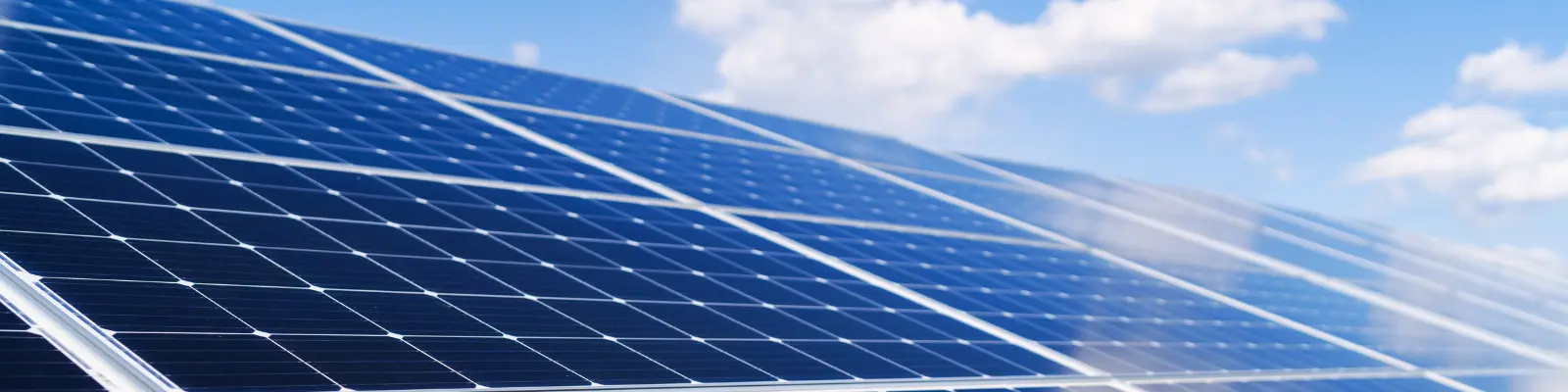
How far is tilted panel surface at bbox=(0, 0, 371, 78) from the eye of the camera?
1878 cm

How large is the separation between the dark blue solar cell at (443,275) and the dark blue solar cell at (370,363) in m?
1.64

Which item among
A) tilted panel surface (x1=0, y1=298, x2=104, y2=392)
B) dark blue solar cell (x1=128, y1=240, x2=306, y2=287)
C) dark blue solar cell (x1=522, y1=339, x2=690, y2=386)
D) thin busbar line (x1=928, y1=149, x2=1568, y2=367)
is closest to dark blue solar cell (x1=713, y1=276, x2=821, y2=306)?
dark blue solar cell (x1=522, y1=339, x2=690, y2=386)

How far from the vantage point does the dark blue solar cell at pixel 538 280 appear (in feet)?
36.1

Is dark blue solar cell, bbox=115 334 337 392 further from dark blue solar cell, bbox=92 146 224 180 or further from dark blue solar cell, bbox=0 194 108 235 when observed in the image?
dark blue solar cell, bbox=92 146 224 180

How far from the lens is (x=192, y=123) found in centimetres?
1388

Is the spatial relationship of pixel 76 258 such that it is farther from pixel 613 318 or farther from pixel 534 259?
pixel 534 259

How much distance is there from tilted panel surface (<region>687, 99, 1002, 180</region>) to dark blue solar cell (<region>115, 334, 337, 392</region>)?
21.4 meters

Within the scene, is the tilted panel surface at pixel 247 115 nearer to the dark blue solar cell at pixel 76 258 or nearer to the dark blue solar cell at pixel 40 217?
the dark blue solar cell at pixel 40 217

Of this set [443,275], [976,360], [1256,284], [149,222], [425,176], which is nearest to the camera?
[149,222]

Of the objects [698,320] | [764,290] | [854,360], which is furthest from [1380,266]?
[698,320]

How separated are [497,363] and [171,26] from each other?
14.6 m

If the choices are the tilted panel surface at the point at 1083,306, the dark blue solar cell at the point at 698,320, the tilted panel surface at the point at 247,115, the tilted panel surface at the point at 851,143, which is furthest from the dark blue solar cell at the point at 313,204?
the tilted panel surface at the point at 851,143

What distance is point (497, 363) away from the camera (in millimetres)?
8695

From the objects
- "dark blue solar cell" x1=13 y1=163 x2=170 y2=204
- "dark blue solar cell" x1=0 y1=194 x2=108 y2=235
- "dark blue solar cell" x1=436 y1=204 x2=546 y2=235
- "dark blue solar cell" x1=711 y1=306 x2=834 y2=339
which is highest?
"dark blue solar cell" x1=436 y1=204 x2=546 y2=235
